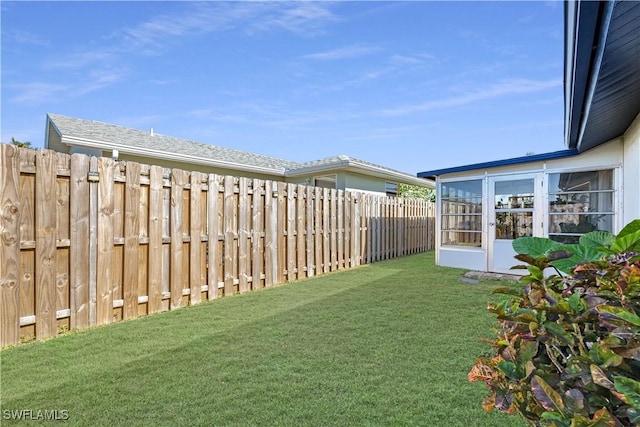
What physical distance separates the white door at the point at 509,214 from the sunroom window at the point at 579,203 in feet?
1.02

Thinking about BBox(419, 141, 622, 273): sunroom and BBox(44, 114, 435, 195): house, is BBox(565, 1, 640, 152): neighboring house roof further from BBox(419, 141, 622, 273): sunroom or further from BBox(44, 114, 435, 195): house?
BBox(44, 114, 435, 195): house

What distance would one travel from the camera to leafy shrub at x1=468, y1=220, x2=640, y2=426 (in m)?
1.05

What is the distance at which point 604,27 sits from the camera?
224 centimetres

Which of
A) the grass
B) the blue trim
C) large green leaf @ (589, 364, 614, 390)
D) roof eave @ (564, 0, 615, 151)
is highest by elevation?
roof eave @ (564, 0, 615, 151)

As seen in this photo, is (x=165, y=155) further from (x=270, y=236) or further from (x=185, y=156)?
(x=270, y=236)

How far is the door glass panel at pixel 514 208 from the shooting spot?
7.99m

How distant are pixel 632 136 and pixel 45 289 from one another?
26.8 feet

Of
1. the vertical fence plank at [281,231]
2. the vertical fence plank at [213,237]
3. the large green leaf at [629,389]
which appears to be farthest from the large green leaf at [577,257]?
the vertical fence plank at [281,231]

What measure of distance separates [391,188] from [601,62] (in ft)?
39.1

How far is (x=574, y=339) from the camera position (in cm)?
121

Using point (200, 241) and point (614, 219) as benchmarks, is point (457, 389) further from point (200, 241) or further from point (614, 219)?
point (614, 219)

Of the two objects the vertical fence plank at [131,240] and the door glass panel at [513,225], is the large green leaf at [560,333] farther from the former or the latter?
the door glass panel at [513,225]

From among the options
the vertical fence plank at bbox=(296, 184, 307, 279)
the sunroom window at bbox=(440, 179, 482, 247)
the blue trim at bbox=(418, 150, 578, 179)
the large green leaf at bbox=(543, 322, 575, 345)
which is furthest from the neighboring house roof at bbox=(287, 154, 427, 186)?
the large green leaf at bbox=(543, 322, 575, 345)

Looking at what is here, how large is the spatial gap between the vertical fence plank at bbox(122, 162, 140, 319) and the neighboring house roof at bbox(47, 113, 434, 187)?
4.37 metres
